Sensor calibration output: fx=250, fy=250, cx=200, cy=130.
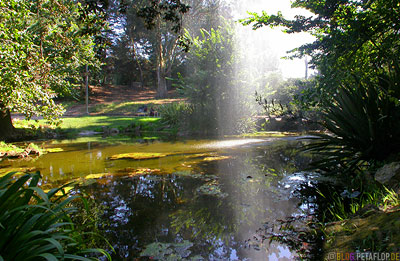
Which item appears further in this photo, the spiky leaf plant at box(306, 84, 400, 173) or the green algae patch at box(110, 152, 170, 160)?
the green algae patch at box(110, 152, 170, 160)

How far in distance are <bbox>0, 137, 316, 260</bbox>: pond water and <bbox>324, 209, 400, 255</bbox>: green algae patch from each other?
0.47 m

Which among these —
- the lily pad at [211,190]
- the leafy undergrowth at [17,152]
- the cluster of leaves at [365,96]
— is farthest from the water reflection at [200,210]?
the leafy undergrowth at [17,152]

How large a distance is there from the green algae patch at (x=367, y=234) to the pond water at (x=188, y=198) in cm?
47

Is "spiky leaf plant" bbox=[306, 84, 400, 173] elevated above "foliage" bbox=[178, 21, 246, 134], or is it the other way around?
"foliage" bbox=[178, 21, 246, 134]

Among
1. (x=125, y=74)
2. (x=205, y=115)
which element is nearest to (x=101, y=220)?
(x=205, y=115)

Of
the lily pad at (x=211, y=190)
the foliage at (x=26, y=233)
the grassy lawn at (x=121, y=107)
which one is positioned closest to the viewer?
the foliage at (x=26, y=233)

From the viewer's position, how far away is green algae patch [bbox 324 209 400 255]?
1.84 meters

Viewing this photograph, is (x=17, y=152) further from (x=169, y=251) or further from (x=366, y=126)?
(x=366, y=126)

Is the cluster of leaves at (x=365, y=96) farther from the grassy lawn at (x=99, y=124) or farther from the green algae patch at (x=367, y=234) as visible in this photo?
the grassy lawn at (x=99, y=124)

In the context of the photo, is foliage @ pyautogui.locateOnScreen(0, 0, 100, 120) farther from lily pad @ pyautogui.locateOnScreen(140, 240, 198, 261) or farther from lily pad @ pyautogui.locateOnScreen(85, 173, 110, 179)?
lily pad @ pyautogui.locateOnScreen(140, 240, 198, 261)

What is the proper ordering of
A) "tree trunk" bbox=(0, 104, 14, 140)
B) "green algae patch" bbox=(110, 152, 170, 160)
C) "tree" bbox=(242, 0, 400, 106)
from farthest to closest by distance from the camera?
"tree trunk" bbox=(0, 104, 14, 140)
"green algae patch" bbox=(110, 152, 170, 160)
"tree" bbox=(242, 0, 400, 106)

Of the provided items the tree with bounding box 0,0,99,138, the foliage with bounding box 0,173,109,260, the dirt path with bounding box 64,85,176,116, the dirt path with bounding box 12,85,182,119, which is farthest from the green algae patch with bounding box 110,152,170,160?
the dirt path with bounding box 64,85,176,116

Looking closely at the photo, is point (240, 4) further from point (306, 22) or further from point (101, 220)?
point (101, 220)

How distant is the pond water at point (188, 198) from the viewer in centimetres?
284
